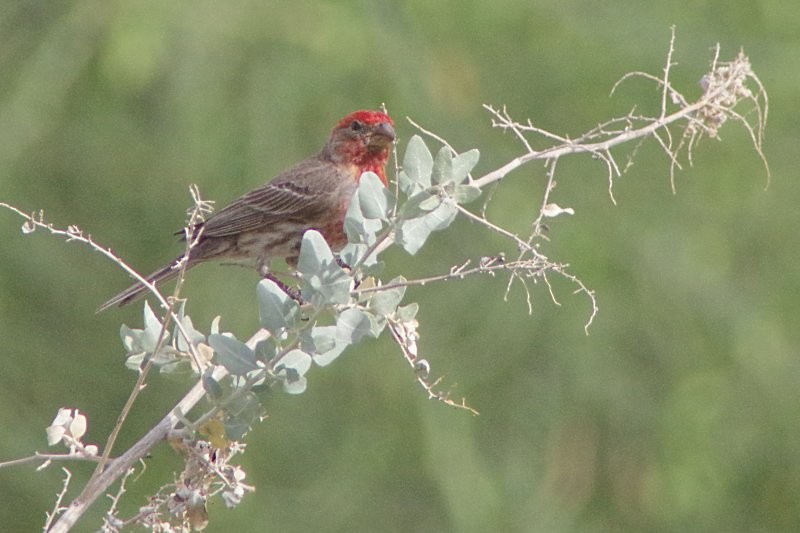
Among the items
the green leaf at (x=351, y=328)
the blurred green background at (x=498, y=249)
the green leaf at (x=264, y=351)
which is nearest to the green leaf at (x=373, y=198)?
the green leaf at (x=351, y=328)

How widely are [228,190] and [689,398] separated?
2.90 m

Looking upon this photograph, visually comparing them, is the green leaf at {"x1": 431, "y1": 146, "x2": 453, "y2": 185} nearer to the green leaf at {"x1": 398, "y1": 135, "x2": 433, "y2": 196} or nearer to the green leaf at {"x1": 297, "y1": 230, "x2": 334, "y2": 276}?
the green leaf at {"x1": 398, "y1": 135, "x2": 433, "y2": 196}

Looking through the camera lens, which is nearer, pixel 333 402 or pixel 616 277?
pixel 616 277

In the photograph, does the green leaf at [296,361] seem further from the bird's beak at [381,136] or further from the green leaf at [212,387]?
the bird's beak at [381,136]

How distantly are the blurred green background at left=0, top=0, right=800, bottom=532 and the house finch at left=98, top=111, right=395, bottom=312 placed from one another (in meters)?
2.12

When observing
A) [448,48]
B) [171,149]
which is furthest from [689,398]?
[171,149]

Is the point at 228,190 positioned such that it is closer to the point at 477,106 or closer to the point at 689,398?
the point at 477,106

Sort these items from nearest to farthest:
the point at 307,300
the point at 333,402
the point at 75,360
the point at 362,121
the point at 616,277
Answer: the point at 307,300
the point at 362,121
the point at 616,277
the point at 333,402
the point at 75,360

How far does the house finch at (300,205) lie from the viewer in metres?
5.54

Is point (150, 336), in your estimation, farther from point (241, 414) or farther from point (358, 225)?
point (358, 225)

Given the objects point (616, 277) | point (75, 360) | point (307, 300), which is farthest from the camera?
point (75, 360)

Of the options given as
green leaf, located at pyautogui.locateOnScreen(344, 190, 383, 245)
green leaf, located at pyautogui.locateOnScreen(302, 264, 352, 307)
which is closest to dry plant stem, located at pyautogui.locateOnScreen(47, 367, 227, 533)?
green leaf, located at pyautogui.locateOnScreen(302, 264, 352, 307)

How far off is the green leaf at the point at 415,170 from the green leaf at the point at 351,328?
25 cm

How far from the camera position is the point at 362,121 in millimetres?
5543
